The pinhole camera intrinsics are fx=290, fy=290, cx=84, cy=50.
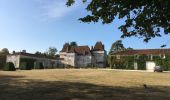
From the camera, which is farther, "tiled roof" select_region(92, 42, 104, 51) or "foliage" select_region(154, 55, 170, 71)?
"tiled roof" select_region(92, 42, 104, 51)

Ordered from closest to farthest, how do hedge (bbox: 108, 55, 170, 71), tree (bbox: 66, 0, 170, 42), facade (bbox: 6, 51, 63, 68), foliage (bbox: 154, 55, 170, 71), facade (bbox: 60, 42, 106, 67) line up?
1. tree (bbox: 66, 0, 170, 42)
2. foliage (bbox: 154, 55, 170, 71)
3. hedge (bbox: 108, 55, 170, 71)
4. facade (bbox: 6, 51, 63, 68)
5. facade (bbox: 60, 42, 106, 67)

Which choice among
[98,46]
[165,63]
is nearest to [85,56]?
[98,46]

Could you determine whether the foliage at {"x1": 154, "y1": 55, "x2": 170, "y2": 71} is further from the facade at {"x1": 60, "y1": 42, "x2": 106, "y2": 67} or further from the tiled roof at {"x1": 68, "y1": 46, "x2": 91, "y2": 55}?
the tiled roof at {"x1": 68, "y1": 46, "x2": 91, "y2": 55}

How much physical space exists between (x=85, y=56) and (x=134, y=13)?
4405 inches

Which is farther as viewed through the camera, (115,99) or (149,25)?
(115,99)

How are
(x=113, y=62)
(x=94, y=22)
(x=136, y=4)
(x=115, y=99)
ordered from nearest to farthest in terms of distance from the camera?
(x=136, y=4) < (x=94, y=22) < (x=115, y=99) < (x=113, y=62)

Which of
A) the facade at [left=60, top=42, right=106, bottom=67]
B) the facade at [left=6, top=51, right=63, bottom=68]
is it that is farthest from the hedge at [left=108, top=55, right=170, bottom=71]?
the facade at [left=60, top=42, right=106, bottom=67]

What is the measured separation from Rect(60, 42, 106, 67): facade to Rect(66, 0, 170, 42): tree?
10998 centimetres

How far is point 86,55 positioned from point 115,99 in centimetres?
10996

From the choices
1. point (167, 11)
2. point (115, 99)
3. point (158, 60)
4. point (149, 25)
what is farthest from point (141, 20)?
point (158, 60)

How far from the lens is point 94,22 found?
505 inches

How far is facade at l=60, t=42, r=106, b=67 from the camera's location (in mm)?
123688

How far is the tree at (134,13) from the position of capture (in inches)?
462

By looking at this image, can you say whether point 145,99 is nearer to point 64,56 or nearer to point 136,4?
point 136,4
